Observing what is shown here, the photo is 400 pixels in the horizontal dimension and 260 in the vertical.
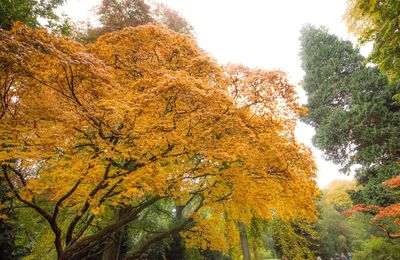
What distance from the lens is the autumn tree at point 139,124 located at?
4102 mm

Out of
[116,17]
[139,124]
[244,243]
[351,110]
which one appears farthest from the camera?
[351,110]

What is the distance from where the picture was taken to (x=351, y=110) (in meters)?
12.6

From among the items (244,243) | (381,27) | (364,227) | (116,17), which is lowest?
(244,243)

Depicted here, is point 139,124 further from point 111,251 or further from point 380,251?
point 380,251

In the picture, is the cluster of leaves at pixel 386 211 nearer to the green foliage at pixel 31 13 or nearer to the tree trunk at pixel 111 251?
the tree trunk at pixel 111 251

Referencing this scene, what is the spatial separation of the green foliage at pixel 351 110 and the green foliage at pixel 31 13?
13.5 meters

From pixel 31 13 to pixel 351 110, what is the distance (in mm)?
14338

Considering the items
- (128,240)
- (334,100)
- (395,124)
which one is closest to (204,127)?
(128,240)

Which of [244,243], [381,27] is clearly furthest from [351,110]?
[244,243]

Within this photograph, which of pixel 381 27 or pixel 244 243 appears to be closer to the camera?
pixel 381 27

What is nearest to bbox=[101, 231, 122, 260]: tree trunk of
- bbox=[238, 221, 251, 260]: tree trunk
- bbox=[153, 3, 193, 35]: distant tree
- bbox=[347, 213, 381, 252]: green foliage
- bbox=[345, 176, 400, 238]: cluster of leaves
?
bbox=[238, 221, 251, 260]: tree trunk

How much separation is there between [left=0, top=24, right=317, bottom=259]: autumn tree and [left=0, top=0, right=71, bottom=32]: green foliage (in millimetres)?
2052

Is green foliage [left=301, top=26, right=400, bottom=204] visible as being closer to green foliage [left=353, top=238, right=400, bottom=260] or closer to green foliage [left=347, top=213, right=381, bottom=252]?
green foliage [left=353, top=238, right=400, bottom=260]

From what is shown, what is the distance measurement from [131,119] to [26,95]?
2254mm
